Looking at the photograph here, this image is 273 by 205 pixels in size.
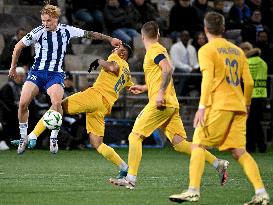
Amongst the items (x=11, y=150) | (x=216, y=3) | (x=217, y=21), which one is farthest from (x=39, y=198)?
(x=216, y=3)

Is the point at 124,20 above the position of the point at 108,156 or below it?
above

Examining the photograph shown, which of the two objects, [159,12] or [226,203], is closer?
[226,203]

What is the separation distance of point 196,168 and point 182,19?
48.0 ft

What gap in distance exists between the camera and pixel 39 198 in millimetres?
12055

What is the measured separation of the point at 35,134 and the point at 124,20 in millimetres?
9617

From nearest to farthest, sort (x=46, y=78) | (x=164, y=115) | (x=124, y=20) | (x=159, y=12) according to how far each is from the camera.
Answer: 1. (x=164, y=115)
2. (x=46, y=78)
3. (x=124, y=20)
4. (x=159, y=12)

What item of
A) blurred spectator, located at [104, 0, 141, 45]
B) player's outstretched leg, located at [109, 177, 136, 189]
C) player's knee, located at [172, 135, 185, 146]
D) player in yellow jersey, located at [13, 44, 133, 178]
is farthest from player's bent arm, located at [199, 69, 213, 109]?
blurred spectator, located at [104, 0, 141, 45]

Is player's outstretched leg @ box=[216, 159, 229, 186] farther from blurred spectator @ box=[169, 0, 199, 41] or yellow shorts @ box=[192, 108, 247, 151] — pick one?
blurred spectator @ box=[169, 0, 199, 41]

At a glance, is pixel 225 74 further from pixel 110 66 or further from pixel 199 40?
pixel 199 40

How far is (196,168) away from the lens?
36.0 ft

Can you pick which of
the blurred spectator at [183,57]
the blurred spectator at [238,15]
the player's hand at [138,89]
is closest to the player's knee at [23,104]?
the player's hand at [138,89]

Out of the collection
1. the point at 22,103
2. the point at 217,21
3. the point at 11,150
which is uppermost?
the point at 217,21

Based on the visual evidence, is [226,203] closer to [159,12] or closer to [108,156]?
[108,156]

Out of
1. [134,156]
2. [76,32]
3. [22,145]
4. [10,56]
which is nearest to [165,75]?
[134,156]
